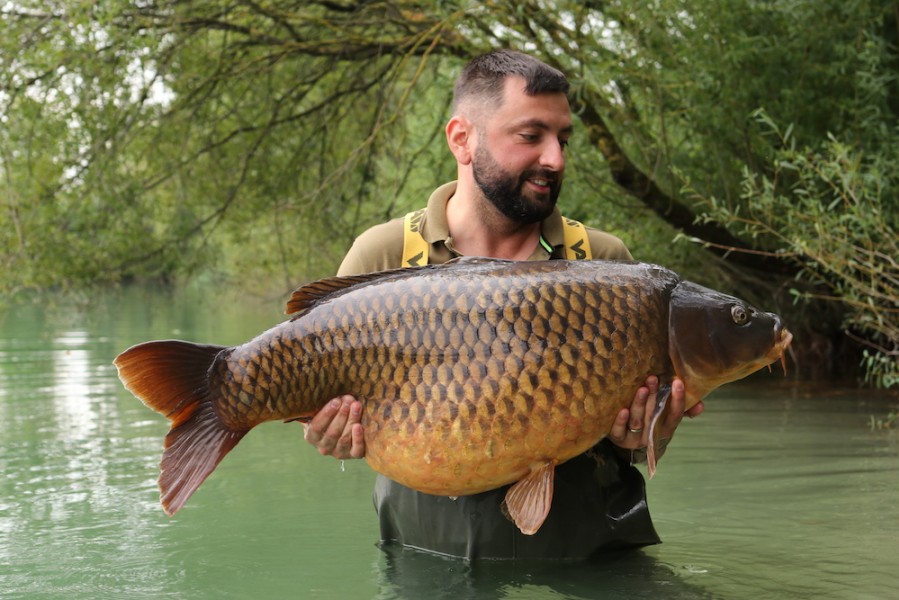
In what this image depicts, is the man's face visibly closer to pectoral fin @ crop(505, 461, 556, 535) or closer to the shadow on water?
pectoral fin @ crop(505, 461, 556, 535)

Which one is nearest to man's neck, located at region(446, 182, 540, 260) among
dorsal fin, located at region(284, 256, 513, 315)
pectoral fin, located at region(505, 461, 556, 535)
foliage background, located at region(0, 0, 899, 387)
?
dorsal fin, located at region(284, 256, 513, 315)

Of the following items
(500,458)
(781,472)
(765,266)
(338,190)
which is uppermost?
(338,190)

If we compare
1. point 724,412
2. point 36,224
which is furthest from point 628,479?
point 36,224

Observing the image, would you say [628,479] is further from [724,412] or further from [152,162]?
[152,162]

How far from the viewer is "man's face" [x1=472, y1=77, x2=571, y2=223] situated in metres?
2.87

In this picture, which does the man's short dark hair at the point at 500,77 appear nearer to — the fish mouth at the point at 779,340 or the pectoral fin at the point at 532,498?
the fish mouth at the point at 779,340

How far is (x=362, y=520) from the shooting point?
4.09m

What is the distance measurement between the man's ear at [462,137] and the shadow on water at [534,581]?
1.06 metres

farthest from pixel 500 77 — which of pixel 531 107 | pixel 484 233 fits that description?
pixel 484 233

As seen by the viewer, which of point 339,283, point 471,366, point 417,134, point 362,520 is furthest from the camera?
point 417,134

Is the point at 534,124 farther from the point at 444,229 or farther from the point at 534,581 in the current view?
the point at 534,581

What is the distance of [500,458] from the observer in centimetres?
245

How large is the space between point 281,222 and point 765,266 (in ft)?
10.6

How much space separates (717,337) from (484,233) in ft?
2.52
